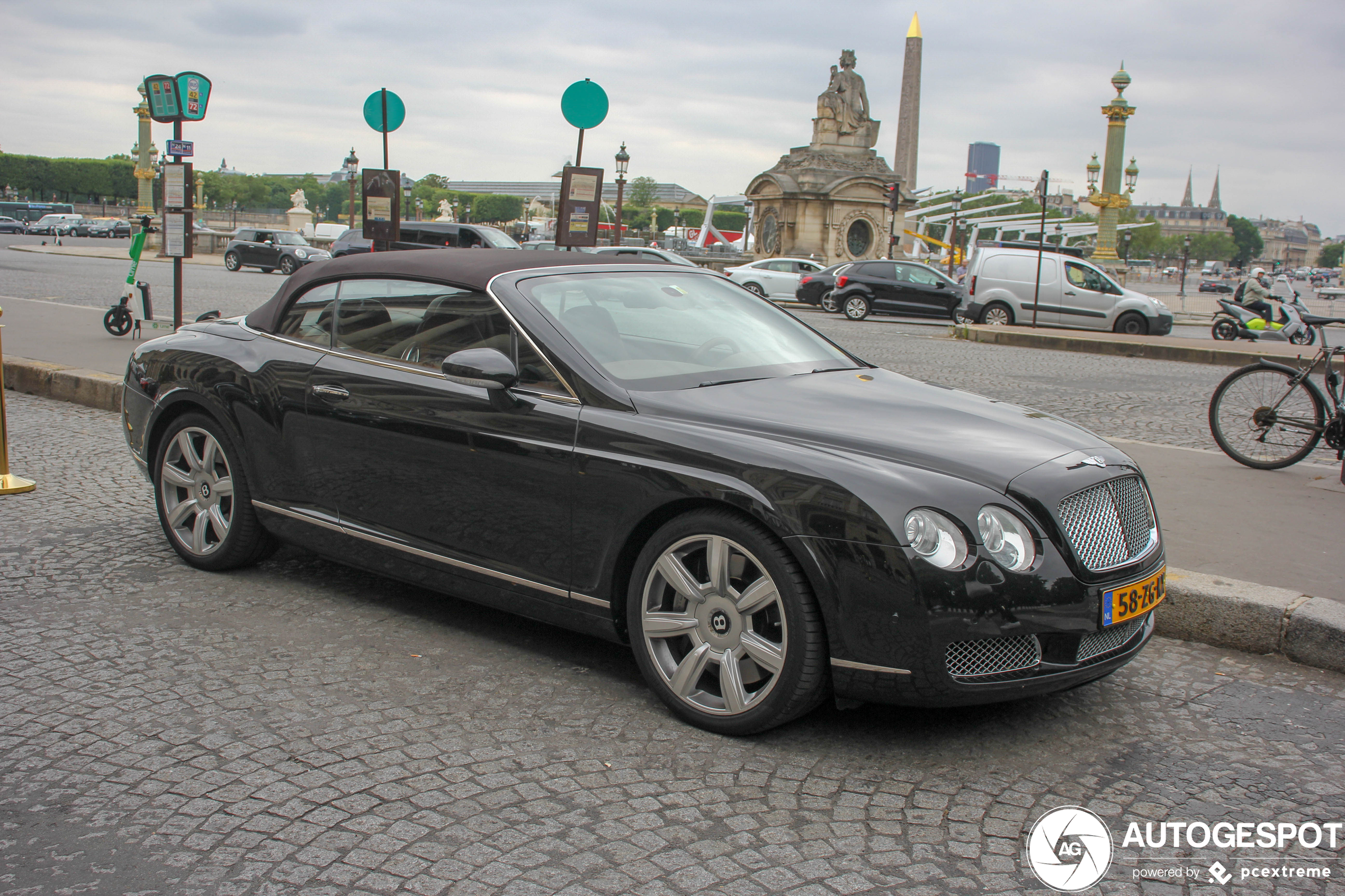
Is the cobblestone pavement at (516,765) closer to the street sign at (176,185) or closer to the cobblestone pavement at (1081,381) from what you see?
the cobblestone pavement at (1081,381)

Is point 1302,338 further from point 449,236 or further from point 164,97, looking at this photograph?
point 449,236

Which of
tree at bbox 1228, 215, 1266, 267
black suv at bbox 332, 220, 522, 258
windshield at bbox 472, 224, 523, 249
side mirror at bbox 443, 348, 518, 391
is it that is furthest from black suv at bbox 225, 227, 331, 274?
tree at bbox 1228, 215, 1266, 267

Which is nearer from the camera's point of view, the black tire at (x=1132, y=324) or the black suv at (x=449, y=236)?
the black tire at (x=1132, y=324)

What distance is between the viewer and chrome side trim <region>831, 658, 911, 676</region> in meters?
3.11

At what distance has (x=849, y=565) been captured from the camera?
10.2 feet

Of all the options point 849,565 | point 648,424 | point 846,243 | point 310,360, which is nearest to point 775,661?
point 849,565

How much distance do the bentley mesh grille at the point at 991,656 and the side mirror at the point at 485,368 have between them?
1.64 meters

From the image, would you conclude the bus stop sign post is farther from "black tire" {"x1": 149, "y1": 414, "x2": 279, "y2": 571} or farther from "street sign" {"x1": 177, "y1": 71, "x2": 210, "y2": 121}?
"black tire" {"x1": 149, "y1": 414, "x2": 279, "y2": 571}

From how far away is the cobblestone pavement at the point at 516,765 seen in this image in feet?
8.63

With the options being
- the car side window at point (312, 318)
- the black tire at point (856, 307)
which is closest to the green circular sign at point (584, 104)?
the car side window at point (312, 318)

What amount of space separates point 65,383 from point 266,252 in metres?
30.2

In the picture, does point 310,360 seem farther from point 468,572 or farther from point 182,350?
point 468,572

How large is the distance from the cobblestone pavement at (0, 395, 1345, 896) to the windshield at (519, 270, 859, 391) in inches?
39.9

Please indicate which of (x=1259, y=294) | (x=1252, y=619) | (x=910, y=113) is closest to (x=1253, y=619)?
(x=1252, y=619)
